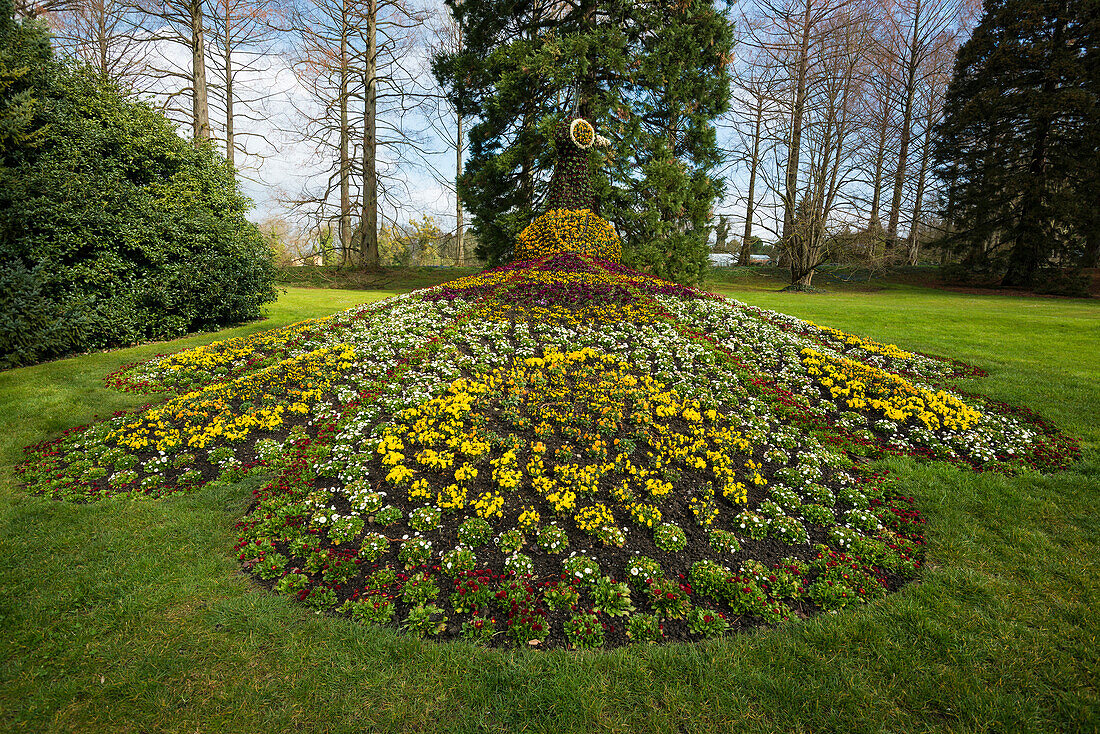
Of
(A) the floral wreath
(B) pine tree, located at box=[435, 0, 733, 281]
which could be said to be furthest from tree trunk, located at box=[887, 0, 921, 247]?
(A) the floral wreath

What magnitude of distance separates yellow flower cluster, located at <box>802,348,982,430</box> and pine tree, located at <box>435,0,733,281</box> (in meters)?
8.72

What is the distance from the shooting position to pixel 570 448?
16.4 feet

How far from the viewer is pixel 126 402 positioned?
6.59 metres

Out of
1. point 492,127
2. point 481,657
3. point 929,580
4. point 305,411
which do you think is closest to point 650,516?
point 481,657

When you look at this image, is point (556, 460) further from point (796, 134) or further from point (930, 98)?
point (930, 98)

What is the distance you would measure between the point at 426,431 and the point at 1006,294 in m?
27.0

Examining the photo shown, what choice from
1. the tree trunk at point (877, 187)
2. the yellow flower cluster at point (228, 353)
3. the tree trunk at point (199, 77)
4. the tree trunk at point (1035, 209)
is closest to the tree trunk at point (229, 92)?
the tree trunk at point (199, 77)

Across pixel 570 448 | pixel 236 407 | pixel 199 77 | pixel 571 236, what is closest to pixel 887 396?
pixel 570 448

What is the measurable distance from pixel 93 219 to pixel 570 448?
33.0 ft

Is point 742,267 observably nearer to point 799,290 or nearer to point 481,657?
point 799,290

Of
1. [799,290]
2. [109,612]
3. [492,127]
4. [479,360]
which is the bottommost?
[109,612]


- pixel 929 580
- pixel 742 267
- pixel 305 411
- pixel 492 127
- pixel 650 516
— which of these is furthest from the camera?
pixel 742 267

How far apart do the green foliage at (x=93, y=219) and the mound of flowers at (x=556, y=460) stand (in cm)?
237

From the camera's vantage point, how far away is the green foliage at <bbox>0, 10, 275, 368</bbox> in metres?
8.03
